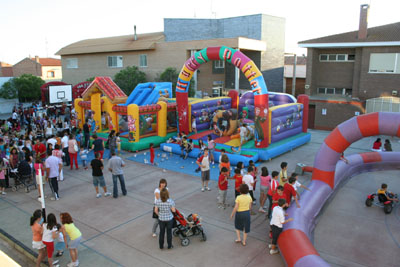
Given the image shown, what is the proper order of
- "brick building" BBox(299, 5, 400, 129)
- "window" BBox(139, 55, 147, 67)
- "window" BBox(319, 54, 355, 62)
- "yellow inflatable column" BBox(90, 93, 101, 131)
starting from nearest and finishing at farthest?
"yellow inflatable column" BBox(90, 93, 101, 131) → "brick building" BBox(299, 5, 400, 129) → "window" BBox(319, 54, 355, 62) → "window" BBox(139, 55, 147, 67)

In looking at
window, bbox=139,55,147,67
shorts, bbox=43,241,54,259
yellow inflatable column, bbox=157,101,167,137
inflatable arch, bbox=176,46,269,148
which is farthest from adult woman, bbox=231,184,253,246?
window, bbox=139,55,147,67

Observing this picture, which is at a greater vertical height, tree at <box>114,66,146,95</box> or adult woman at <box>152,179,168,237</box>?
tree at <box>114,66,146,95</box>

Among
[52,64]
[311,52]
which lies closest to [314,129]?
[311,52]

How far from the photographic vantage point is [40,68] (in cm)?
6047

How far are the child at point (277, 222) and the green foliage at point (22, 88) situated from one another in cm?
3511

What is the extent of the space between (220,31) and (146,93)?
2191cm

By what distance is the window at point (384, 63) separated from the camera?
2179 centimetres

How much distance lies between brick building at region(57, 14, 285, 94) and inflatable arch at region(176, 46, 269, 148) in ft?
42.9

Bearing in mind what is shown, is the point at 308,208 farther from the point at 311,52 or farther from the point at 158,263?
the point at 311,52

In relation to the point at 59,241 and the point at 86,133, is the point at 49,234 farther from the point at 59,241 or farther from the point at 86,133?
the point at 86,133

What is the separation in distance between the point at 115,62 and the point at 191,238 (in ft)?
109

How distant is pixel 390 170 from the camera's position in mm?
13352

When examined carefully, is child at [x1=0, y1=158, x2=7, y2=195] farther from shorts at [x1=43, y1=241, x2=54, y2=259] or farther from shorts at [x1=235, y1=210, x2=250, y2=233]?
shorts at [x1=235, y1=210, x2=250, y2=233]

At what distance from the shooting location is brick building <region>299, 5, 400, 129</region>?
2219 centimetres
